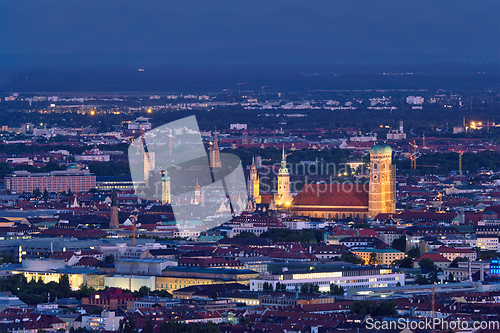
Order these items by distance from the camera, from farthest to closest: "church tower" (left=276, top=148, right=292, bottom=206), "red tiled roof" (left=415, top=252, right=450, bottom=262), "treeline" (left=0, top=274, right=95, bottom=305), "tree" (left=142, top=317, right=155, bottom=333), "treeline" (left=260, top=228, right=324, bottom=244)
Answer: "church tower" (left=276, top=148, right=292, bottom=206) → "treeline" (left=260, top=228, right=324, bottom=244) → "red tiled roof" (left=415, top=252, right=450, bottom=262) → "treeline" (left=0, top=274, right=95, bottom=305) → "tree" (left=142, top=317, right=155, bottom=333)

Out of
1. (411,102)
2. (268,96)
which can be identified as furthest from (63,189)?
(268,96)

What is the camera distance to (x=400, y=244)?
54375mm

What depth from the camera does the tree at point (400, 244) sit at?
54.0 m

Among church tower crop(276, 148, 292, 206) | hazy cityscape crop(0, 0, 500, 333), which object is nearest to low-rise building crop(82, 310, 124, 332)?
hazy cityscape crop(0, 0, 500, 333)

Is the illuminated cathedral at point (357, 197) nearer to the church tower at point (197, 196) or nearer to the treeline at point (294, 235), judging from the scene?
the church tower at point (197, 196)

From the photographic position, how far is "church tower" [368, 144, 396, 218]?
65.6 metres

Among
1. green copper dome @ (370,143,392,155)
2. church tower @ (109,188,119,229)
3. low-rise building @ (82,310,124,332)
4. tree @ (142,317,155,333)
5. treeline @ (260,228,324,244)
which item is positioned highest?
green copper dome @ (370,143,392,155)

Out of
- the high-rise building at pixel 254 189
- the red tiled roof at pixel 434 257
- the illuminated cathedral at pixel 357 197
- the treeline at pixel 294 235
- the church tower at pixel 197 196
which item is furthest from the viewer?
the church tower at pixel 197 196

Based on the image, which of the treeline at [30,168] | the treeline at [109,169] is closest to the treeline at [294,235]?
the treeline at [109,169]

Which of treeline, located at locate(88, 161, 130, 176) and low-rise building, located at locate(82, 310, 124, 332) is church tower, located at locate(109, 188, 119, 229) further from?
treeline, located at locate(88, 161, 130, 176)

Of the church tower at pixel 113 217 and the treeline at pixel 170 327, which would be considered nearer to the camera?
the treeline at pixel 170 327

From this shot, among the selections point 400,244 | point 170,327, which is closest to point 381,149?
point 400,244

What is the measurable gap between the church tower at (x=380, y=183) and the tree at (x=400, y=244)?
10.5 m

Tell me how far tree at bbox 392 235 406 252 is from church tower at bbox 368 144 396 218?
10.5m
